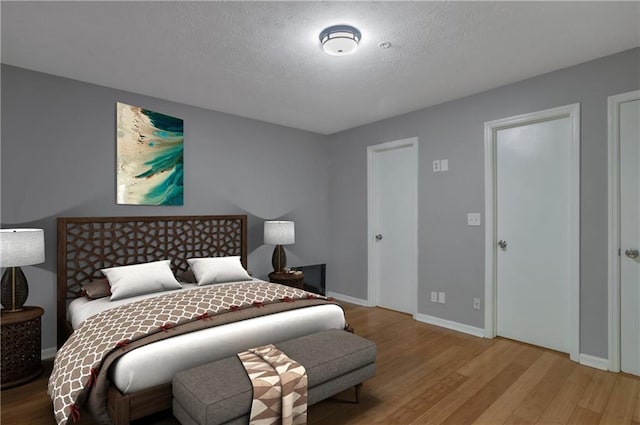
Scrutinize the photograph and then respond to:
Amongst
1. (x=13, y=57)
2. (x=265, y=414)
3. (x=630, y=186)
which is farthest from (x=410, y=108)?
(x=13, y=57)

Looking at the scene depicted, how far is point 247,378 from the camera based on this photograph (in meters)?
1.77

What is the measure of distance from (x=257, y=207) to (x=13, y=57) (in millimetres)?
2627

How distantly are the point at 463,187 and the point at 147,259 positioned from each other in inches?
132

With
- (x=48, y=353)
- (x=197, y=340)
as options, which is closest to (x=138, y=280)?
(x=48, y=353)

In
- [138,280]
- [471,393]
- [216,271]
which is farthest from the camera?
[216,271]

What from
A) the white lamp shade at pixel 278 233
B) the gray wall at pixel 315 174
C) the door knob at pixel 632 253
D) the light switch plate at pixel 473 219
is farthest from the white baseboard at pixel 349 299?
the door knob at pixel 632 253

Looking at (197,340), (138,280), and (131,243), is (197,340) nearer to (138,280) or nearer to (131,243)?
(138,280)

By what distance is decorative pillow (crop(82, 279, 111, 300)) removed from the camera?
9.18ft

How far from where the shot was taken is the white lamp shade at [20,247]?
2.41 m

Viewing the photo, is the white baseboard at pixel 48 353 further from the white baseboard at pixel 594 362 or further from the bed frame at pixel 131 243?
the white baseboard at pixel 594 362

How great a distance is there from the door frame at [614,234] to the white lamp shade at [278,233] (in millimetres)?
3025

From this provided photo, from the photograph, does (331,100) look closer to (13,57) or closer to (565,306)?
(13,57)

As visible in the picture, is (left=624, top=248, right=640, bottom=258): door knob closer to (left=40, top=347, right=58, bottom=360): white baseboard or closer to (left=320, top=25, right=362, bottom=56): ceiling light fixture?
(left=320, top=25, right=362, bottom=56): ceiling light fixture

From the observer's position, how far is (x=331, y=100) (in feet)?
12.0
